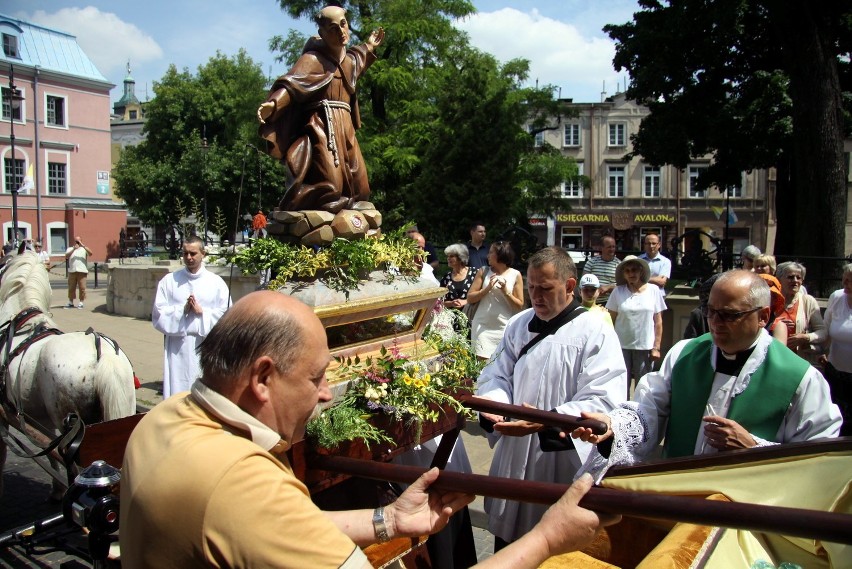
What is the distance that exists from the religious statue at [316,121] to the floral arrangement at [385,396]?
1.29 m

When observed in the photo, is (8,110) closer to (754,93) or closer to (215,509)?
(754,93)

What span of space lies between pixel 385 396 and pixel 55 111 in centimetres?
4177

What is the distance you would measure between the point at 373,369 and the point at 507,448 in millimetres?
925

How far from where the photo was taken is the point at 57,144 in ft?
123

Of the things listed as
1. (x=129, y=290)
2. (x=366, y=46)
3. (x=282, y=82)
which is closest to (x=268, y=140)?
(x=282, y=82)

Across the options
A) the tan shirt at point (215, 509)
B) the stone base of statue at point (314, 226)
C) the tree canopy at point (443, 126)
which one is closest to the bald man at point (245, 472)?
the tan shirt at point (215, 509)

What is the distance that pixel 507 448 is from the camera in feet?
11.6

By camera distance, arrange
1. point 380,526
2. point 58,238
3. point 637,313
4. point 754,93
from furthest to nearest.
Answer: point 58,238
point 754,93
point 637,313
point 380,526

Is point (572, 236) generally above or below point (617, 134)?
below

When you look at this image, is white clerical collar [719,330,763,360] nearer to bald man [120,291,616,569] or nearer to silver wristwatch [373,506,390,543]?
bald man [120,291,616,569]

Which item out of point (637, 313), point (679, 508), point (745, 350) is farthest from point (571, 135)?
point (679, 508)

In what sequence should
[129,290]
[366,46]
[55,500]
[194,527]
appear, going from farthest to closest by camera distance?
[129,290] < [55,500] < [366,46] < [194,527]

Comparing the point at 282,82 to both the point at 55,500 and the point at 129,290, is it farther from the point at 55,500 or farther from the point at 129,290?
the point at 129,290

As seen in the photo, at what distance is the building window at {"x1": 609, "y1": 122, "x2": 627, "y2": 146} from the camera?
44.8 m
